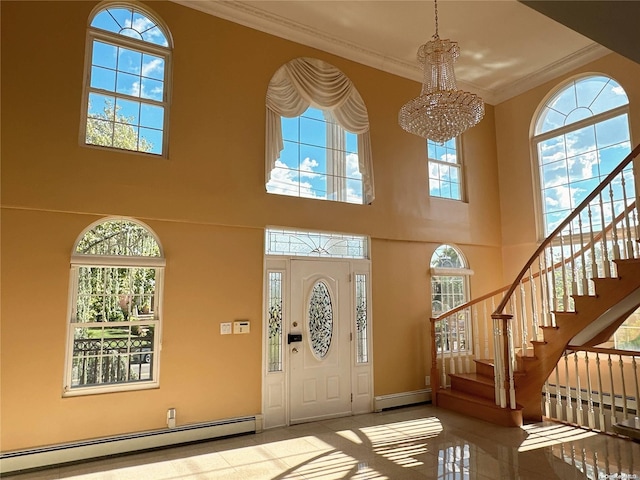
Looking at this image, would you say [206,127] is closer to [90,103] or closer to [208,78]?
[208,78]

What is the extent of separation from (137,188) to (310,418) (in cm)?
337

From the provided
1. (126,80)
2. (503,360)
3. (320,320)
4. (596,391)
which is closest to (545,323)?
(503,360)

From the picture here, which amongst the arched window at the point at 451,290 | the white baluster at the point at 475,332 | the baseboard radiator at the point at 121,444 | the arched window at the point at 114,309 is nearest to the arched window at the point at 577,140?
the arched window at the point at 451,290

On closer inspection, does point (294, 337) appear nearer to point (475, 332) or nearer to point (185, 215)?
point (185, 215)

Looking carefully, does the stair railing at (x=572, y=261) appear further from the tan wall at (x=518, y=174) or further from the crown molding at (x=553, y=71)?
the crown molding at (x=553, y=71)

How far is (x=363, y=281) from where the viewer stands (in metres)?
5.91

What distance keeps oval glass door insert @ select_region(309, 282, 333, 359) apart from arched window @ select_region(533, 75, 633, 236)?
3.78 m

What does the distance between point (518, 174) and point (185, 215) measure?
17.9 ft

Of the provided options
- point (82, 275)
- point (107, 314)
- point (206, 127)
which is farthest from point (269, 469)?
point (206, 127)

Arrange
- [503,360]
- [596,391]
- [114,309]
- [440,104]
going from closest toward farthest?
1. [440,104]
2. [114,309]
3. [503,360]
4. [596,391]

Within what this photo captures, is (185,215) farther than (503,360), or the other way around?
(503,360)

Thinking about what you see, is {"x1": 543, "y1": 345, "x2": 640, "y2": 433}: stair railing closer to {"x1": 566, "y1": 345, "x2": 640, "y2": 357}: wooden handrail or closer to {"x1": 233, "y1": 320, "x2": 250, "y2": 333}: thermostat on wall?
{"x1": 566, "y1": 345, "x2": 640, "y2": 357}: wooden handrail

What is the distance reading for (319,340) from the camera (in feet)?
17.9

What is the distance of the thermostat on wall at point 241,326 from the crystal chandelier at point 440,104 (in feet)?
9.22
